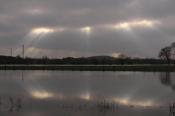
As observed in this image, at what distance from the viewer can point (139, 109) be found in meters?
17.9

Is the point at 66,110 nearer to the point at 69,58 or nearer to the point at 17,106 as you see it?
the point at 17,106

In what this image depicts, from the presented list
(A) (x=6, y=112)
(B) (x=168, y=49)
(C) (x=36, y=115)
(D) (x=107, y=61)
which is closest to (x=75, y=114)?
(C) (x=36, y=115)

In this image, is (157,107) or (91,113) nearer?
(91,113)

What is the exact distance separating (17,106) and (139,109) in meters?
6.78

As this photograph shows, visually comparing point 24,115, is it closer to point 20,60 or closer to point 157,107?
point 157,107

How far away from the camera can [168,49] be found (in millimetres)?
117938

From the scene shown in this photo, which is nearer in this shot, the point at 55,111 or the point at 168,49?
the point at 55,111

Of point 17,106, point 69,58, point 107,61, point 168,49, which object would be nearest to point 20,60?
point 69,58

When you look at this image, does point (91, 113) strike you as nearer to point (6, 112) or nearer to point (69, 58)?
point (6, 112)

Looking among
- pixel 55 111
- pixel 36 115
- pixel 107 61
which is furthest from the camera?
pixel 107 61

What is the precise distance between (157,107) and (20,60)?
430 feet

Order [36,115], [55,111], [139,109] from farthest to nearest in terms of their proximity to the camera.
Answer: [139,109] < [55,111] < [36,115]

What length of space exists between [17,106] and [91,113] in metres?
4.84

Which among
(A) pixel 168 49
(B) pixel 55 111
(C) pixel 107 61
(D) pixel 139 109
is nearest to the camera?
(B) pixel 55 111
